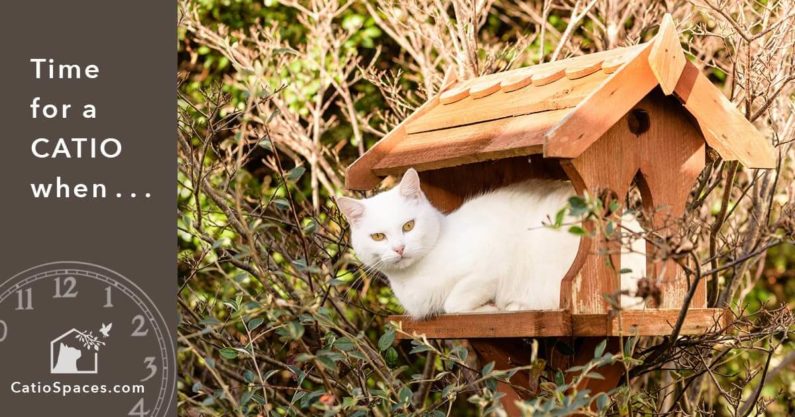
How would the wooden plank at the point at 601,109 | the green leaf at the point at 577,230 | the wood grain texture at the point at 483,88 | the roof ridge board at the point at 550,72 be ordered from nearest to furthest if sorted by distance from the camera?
1. the green leaf at the point at 577,230
2. the wooden plank at the point at 601,109
3. the roof ridge board at the point at 550,72
4. the wood grain texture at the point at 483,88

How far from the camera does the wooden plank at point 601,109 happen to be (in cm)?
240

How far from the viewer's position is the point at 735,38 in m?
3.40

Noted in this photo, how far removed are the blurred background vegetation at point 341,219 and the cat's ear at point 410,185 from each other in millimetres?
249

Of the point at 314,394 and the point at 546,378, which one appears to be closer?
the point at 314,394

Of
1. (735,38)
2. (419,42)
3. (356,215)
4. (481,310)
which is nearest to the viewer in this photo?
(481,310)

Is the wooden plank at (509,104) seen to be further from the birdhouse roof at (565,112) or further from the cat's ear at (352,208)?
the cat's ear at (352,208)

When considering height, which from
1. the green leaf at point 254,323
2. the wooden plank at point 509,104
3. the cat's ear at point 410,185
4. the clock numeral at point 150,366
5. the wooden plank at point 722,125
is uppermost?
the wooden plank at point 509,104

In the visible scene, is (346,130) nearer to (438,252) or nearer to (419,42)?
(419,42)

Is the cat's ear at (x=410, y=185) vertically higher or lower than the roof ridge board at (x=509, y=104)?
lower

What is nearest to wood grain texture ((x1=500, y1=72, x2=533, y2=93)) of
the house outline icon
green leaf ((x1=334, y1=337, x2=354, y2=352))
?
green leaf ((x1=334, y1=337, x2=354, y2=352))

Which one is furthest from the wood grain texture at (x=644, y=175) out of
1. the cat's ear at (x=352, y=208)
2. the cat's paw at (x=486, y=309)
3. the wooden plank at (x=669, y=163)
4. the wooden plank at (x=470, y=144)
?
the cat's ear at (x=352, y=208)

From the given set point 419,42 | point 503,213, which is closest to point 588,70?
point 503,213

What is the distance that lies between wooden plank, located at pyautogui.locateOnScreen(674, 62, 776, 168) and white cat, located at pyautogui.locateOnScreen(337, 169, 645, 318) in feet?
1.15

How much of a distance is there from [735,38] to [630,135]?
0.91 meters
